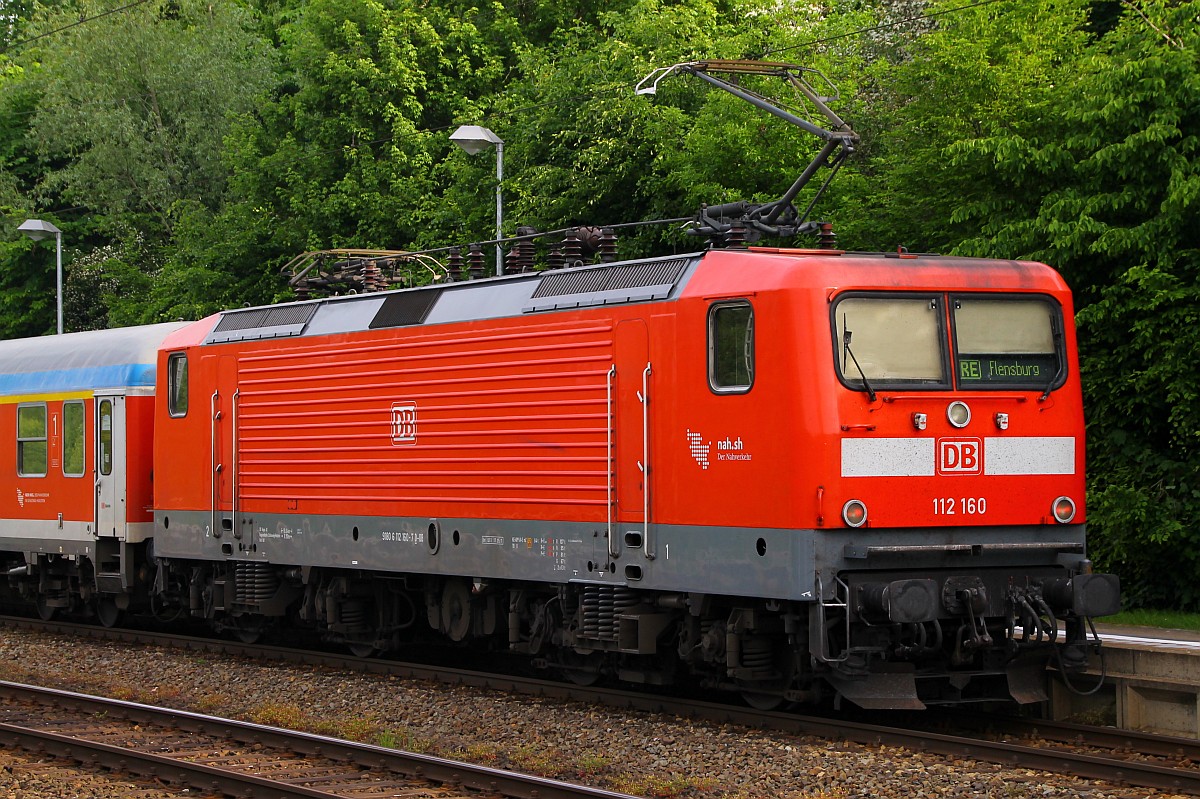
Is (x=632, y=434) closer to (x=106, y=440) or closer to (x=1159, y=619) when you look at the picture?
(x=1159, y=619)

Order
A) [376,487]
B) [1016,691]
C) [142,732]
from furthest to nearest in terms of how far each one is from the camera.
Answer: [376,487] → [142,732] → [1016,691]

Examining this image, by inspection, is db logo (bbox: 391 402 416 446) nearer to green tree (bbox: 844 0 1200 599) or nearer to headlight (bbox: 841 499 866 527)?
headlight (bbox: 841 499 866 527)

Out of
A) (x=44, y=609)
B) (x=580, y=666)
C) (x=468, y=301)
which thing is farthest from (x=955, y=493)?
(x=44, y=609)

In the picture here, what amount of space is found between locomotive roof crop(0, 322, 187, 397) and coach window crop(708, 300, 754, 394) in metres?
9.59

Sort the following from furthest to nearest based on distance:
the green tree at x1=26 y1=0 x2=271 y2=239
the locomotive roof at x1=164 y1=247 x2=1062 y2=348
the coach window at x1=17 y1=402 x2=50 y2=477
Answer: the green tree at x1=26 y1=0 x2=271 y2=239
the coach window at x1=17 y1=402 x2=50 y2=477
the locomotive roof at x1=164 y1=247 x2=1062 y2=348

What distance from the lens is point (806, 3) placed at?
82.8 feet

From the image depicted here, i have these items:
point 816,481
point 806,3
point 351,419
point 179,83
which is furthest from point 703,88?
point 179,83

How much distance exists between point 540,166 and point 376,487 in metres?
11.3

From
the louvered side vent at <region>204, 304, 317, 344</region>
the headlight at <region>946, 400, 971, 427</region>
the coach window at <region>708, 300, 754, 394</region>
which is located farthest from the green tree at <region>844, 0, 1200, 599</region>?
the louvered side vent at <region>204, 304, 317, 344</region>

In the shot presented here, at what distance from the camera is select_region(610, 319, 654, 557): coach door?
1216 cm

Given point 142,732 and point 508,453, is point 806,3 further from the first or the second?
point 142,732

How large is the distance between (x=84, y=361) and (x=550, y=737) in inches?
410

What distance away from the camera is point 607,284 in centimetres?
1280

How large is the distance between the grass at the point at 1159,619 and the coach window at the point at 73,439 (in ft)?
39.4
